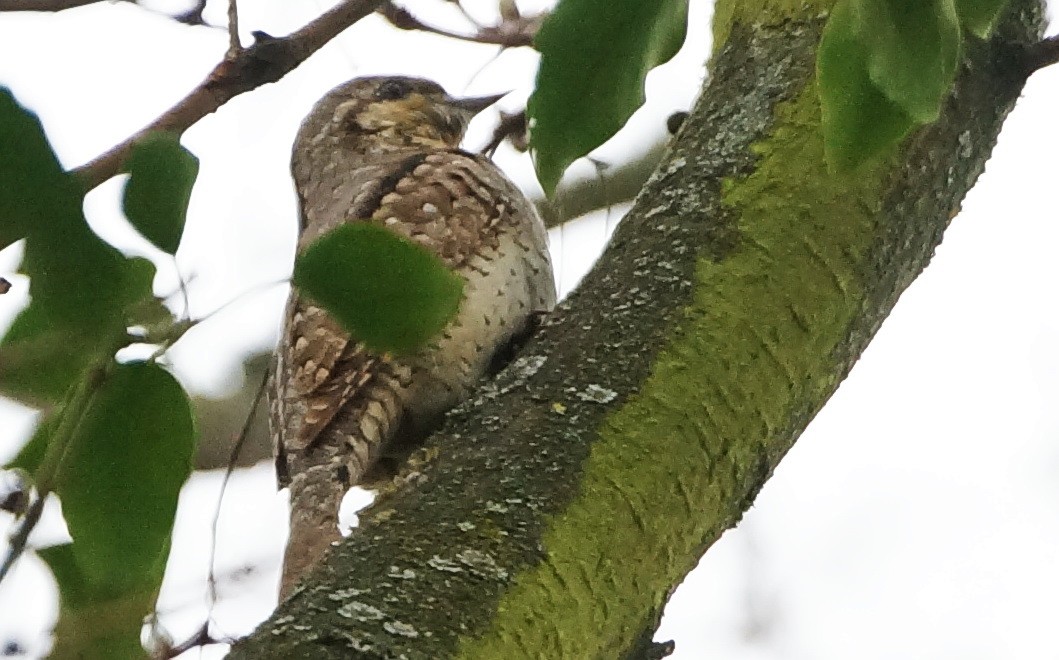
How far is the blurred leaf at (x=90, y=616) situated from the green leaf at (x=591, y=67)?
0.38 m

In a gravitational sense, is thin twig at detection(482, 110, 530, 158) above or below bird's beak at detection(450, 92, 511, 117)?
below

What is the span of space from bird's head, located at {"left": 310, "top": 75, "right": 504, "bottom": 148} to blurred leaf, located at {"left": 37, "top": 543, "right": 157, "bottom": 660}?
2346 millimetres

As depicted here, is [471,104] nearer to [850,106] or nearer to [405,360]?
[405,360]

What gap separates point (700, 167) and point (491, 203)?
831mm

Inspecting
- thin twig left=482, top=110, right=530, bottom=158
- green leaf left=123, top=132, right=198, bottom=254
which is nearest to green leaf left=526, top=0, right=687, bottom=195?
green leaf left=123, top=132, right=198, bottom=254

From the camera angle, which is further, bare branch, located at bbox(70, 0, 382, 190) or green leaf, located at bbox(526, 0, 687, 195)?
bare branch, located at bbox(70, 0, 382, 190)

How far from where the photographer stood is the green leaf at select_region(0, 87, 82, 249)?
27.8 inches

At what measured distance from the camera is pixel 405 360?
1945 mm

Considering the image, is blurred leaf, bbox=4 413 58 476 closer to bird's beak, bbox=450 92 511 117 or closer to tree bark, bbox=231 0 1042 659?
tree bark, bbox=231 0 1042 659

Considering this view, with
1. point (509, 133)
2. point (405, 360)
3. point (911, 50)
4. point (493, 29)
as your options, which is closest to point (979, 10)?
point (911, 50)

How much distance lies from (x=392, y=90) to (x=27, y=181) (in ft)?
8.46

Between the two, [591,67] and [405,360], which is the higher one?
[405,360]

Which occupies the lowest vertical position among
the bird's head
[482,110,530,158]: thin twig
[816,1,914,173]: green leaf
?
[816,1,914,173]: green leaf

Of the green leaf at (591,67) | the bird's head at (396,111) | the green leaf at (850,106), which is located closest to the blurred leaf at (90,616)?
the green leaf at (591,67)
